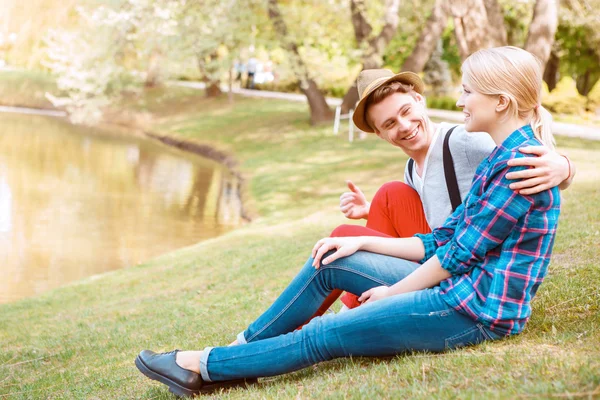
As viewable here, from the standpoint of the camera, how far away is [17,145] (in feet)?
83.6

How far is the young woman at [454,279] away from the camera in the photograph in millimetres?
3156

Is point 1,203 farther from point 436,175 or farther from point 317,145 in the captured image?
point 436,175

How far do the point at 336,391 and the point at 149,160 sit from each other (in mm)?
22025

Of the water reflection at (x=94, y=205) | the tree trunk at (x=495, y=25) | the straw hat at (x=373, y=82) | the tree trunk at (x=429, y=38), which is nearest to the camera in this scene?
the straw hat at (x=373, y=82)

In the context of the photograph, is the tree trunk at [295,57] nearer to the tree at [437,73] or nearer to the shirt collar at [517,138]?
the tree at [437,73]

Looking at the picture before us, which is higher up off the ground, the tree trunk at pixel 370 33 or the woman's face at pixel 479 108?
the tree trunk at pixel 370 33

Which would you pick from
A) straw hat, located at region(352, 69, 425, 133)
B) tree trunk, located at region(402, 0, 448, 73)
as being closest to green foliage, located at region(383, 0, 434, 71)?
tree trunk, located at region(402, 0, 448, 73)

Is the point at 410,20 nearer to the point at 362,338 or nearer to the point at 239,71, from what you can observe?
the point at 239,71

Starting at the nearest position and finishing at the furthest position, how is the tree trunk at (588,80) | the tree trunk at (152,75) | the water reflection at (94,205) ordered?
the water reflection at (94,205)
the tree trunk at (152,75)
the tree trunk at (588,80)

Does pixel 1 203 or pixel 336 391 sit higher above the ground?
pixel 336 391

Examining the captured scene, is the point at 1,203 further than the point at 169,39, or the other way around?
the point at 169,39

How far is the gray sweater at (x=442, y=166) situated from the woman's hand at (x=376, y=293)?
78cm

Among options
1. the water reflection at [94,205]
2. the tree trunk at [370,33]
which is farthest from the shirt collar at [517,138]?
the tree trunk at [370,33]

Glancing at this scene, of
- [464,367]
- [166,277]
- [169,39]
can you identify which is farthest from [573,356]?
[169,39]
